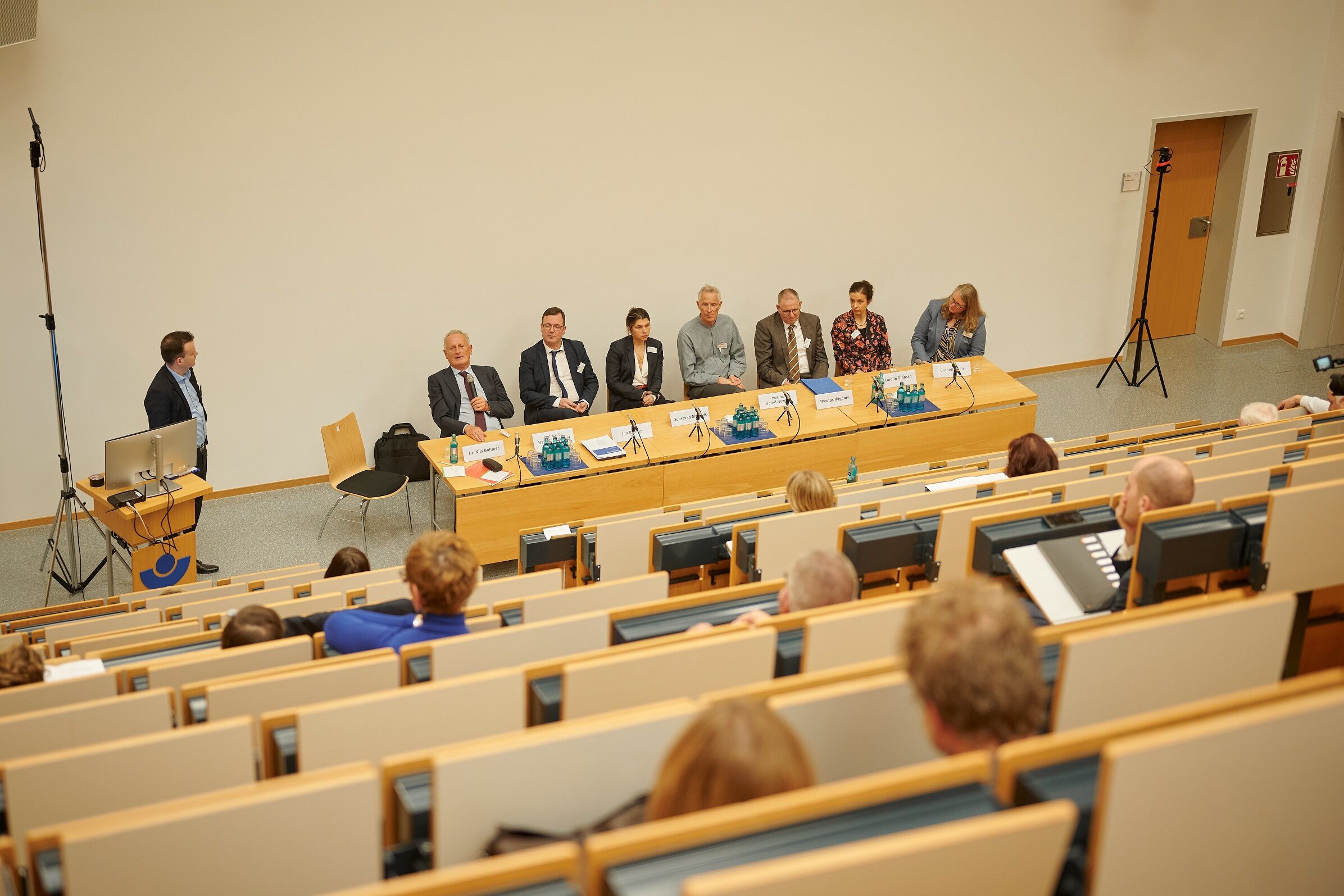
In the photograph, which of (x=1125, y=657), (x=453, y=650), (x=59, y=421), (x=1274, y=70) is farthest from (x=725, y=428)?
(x=1274, y=70)

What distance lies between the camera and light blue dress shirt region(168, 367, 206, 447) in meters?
6.85

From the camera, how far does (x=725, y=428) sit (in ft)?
23.7

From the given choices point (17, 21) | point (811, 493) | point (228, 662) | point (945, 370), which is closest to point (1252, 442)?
point (811, 493)

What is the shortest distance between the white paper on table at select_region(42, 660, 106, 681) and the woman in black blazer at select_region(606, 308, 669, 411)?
4785 millimetres

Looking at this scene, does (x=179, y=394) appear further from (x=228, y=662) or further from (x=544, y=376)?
(x=228, y=662)

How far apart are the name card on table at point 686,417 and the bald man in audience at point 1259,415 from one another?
3153mm

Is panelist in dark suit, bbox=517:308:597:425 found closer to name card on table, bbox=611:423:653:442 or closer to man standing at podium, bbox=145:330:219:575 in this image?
name card on table, bbox=611:423:653:442

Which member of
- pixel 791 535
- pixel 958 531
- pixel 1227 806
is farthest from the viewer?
pixel 791 535

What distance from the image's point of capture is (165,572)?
645 cm

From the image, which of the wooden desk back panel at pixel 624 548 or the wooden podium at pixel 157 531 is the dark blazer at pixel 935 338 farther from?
the wooden podium at pixel 157 531

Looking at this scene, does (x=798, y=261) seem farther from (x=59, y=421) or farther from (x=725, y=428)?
(x=59, y=421)

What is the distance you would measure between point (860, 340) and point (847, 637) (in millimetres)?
6043

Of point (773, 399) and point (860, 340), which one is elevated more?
point (860, 340)

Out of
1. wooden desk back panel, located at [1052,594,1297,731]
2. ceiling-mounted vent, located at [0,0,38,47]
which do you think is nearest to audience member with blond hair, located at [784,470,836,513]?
wooden desk back panel, located at [1052,594,1297,731]
